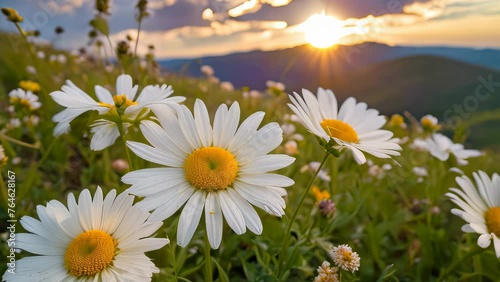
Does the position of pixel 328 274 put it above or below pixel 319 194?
below

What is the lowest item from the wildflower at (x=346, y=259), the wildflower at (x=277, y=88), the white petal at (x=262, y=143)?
the wildflower at (x=346, y=259)

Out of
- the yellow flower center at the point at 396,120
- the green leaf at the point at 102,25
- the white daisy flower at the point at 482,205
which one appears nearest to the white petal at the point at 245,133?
the white daisy flower at the point at 482,205

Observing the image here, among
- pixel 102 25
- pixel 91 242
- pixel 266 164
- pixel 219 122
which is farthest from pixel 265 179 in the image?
pixel 102 25

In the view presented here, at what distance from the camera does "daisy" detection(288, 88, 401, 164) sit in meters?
0.90

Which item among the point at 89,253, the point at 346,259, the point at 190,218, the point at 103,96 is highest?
the point at 103,96

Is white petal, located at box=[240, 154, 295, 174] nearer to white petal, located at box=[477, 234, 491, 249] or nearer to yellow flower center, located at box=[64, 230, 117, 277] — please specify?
yellow flower center, located at box=[64, 230, 117, 277]

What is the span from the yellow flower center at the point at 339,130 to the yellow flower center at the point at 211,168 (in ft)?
0.79

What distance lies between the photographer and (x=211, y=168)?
86 cm

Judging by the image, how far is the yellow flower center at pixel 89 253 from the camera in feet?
2.77

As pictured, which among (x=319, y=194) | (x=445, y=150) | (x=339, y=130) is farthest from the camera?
(x=445, y=150)

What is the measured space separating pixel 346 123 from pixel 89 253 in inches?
25.6

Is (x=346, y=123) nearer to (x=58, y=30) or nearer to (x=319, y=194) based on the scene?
(x=319, y=194)

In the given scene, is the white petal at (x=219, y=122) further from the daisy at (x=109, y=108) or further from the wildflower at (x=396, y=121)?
the wildflower at (x=396, y=121)

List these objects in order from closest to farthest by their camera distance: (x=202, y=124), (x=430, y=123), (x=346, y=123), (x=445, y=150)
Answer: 1. (x=202, y=124)
2. (x=346, y=123)
3. (x=445, y=150)
4. (x=430, y=123)
